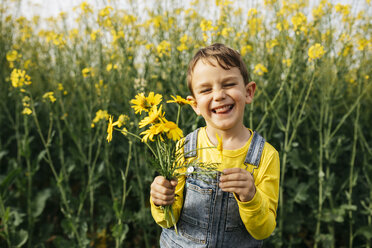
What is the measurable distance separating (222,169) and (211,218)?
0.69ft

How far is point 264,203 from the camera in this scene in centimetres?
115

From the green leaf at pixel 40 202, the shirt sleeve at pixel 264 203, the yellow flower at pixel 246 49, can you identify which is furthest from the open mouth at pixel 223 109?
the green leaf at pixel 40 202

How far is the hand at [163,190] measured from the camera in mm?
1063

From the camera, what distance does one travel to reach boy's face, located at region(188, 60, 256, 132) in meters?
1.19

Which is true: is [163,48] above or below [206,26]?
below

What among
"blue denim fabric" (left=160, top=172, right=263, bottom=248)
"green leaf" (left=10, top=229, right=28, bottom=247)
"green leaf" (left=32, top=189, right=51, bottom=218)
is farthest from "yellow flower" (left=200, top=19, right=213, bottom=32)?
"green leaf" (left=10, top=229, right=28, bottom=247)

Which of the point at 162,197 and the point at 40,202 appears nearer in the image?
the point at 162,197

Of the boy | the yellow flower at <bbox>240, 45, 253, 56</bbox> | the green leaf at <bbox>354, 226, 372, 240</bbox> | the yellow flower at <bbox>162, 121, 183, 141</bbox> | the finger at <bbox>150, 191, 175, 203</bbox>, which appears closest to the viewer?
the yellow flower at <bbox>162, 121, 183, 141</bbox>

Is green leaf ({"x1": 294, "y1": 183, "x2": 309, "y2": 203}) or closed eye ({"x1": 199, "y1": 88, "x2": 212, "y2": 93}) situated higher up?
closed eye ({"x1": 199, "y1": 88, "x2": 212, "y2": 93})

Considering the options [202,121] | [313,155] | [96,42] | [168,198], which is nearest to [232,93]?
[168,198]

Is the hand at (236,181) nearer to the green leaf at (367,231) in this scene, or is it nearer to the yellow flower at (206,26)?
the yellow flower at (206,26)

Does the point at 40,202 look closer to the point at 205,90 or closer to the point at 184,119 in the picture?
the point at 184,119

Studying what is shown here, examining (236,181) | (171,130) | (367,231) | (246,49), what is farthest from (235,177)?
(367,231)

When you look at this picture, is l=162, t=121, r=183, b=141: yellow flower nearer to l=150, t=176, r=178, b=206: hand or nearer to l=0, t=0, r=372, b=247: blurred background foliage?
l=150, t=176, r=178, b=206: hand
